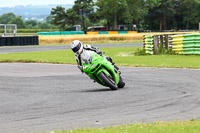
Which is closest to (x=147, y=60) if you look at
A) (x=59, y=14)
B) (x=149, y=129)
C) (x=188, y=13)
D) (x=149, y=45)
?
(x=149, y=45)

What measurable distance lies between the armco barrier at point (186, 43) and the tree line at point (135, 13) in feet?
260

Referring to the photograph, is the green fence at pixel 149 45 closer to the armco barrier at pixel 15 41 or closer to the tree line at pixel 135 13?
the armco barrier at pixel 15 41

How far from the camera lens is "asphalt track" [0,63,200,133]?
24.9ft

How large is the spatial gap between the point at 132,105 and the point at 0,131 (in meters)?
3.16

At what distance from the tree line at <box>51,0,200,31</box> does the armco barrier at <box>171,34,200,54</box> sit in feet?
260

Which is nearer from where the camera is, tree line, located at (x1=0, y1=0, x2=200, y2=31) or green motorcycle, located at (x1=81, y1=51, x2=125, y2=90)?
green motorcycle, located at (x1=81, y1=51, x2=125, y2=90)

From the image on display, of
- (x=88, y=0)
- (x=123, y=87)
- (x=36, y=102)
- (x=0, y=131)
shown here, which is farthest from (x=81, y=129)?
(x=88, y=0)

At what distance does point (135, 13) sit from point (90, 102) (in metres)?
Answer: 101

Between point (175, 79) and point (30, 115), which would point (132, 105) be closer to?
point (30, 115)

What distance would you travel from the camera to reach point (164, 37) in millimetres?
27188

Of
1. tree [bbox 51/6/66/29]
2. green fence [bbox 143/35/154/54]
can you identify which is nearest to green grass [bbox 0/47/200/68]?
green fence [bbox 143/35/154/54]

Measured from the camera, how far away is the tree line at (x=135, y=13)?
4257 inches

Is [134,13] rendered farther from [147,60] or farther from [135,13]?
[147,60]

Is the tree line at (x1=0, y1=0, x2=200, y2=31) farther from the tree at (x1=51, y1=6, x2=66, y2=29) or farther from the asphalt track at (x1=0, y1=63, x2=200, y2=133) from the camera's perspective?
the asphalt track at (x1=0, y1=63, x2=200, y2=133)
